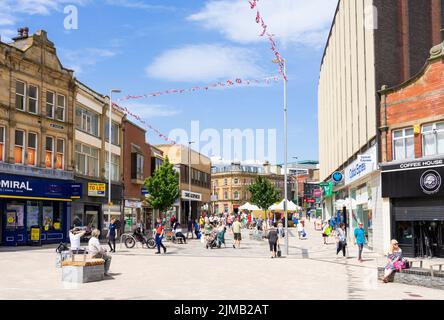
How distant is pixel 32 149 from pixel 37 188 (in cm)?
253

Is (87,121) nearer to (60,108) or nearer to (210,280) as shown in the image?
(60,108)

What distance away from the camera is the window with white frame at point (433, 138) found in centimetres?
2539

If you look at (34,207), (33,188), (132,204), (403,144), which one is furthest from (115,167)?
(403,144)

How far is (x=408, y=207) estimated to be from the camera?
2683 cm

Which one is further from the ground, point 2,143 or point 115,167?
point 2,143

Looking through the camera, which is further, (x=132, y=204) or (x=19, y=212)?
(x=132, y=204)

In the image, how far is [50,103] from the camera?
115ft

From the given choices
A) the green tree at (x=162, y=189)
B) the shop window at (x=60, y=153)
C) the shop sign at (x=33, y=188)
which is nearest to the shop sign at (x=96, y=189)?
the shop sign at (x=33, y=188)

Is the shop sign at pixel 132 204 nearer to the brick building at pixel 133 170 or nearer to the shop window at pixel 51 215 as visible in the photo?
the brick building at pixel 133 170

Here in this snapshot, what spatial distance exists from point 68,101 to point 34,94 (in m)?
3.50

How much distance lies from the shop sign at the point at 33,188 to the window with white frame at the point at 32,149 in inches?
47.5

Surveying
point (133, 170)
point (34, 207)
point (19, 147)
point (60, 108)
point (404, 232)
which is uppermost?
point (60, 108)
